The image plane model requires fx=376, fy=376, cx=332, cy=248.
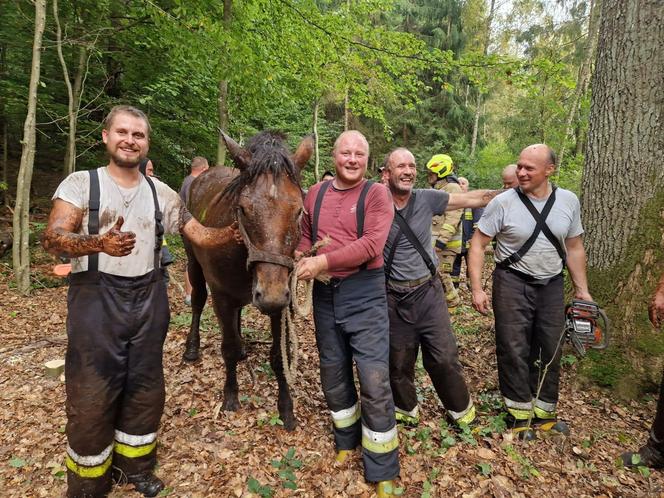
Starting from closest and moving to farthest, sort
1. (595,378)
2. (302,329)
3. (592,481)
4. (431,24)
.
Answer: (592,481) → (595,378) → (302,329) → (431,24)

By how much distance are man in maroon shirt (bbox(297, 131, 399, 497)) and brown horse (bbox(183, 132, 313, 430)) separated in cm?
26

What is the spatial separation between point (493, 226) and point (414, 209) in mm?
803

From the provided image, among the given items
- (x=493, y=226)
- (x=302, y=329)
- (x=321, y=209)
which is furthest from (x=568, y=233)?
(x=302, y=329)

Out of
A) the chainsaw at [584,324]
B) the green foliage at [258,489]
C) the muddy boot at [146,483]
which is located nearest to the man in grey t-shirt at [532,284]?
the chainsaw at [584,324]

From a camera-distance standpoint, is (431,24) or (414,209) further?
(431,24)

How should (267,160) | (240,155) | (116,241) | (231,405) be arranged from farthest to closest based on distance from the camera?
(231,405) < (240,155) < (267,160) < (116,241)

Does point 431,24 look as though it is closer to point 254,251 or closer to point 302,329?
point 302,329

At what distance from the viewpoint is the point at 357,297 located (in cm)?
285

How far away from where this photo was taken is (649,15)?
374 centimetres

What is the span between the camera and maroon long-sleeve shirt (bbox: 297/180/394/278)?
2.64 meters

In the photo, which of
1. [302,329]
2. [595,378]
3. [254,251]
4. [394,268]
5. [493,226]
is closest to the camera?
[254,251]

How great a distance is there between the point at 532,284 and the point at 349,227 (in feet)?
6.09

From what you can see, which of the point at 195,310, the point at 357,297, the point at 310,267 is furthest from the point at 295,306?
the point at 195,310

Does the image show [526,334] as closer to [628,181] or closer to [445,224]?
[628,181]
